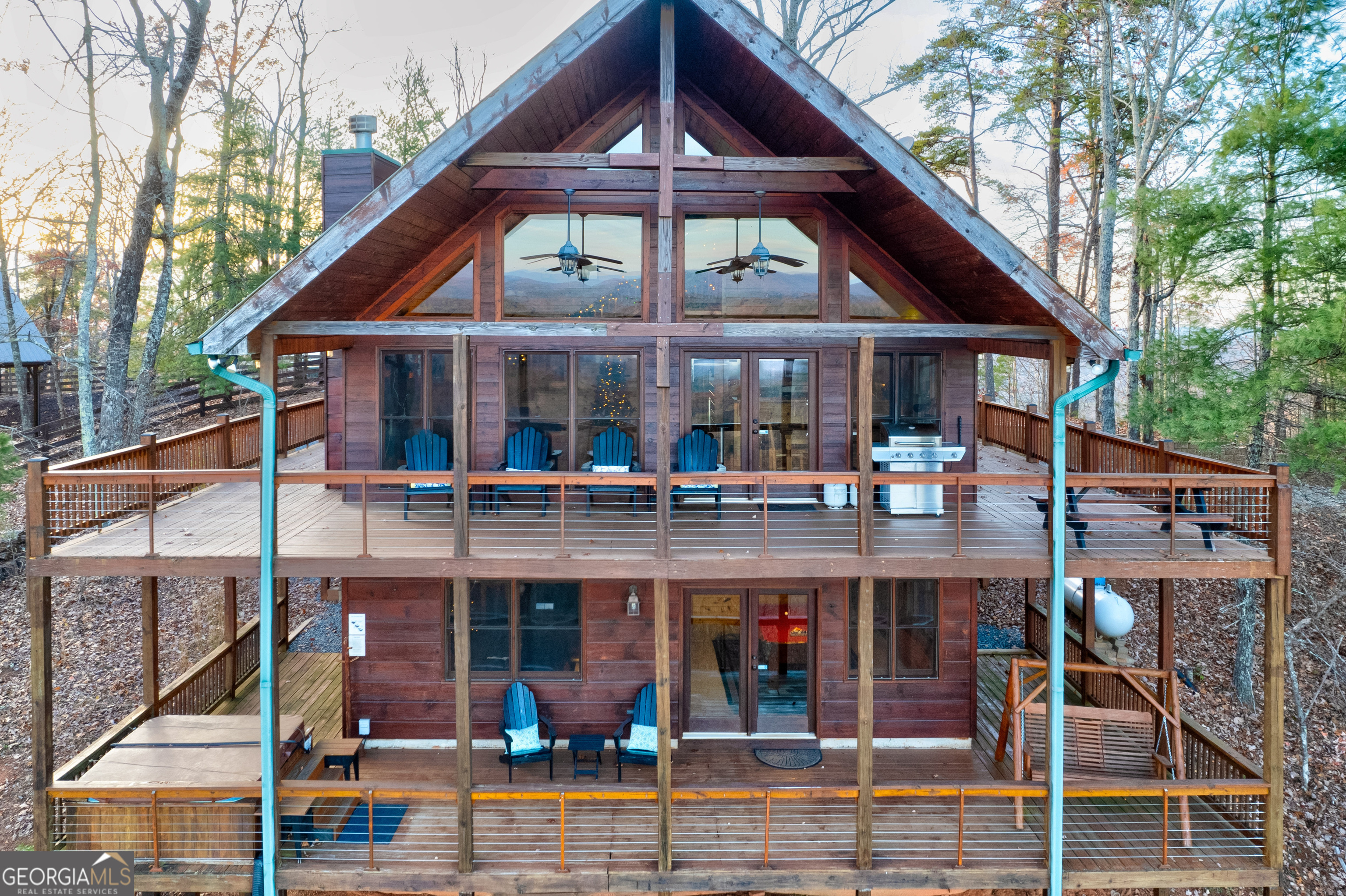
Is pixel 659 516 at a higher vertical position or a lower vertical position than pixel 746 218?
lower

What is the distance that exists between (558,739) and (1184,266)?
11.4 metres

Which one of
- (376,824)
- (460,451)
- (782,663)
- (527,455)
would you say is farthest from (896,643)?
(376,824)

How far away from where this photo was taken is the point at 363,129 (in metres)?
10.0

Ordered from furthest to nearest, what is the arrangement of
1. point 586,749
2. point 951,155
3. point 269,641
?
point 951,155 < point 586,749 < point 269,641

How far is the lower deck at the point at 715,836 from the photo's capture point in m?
7.12

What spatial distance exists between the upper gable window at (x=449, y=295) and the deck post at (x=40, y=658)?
12.8ft

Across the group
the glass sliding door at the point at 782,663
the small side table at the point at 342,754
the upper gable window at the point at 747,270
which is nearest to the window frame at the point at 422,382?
the small side table at the point at 342,754

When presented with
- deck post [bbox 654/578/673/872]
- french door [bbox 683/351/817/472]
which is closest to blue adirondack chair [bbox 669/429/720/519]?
french door [bbox 683/351/817/472]

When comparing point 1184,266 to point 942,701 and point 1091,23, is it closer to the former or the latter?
point 942,701

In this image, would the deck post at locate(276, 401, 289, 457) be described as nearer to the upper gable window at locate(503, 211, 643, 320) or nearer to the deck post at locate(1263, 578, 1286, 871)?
the upper gable window at locate(503, 211, 643, 320)

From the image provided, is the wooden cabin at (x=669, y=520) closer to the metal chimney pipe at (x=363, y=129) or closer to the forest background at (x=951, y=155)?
the metal chimney pipe at (x=363, y=129)

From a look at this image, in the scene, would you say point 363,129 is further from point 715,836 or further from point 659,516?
point 715,836

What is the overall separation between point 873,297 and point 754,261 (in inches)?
61.7

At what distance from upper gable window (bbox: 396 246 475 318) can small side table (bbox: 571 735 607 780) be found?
196 inches
